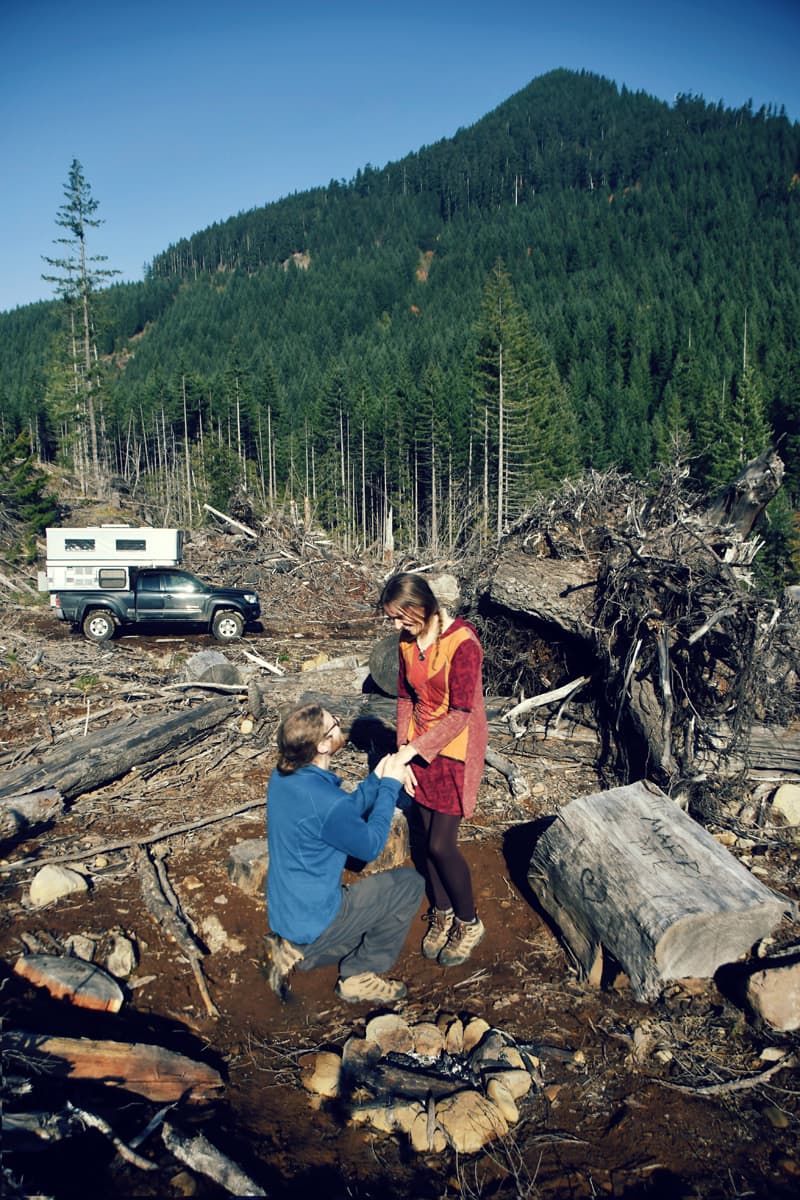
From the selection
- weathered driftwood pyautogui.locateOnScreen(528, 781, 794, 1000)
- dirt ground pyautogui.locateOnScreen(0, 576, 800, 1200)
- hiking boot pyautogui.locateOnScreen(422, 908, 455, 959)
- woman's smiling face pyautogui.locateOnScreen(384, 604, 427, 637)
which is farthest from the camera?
hiking boot pyautogui.locateOnScreen(422, 908, 455, 959)

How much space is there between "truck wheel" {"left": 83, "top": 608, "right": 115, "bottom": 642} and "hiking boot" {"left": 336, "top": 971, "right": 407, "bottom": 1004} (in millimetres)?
11601

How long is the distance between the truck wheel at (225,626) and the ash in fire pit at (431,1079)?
36.9 feet

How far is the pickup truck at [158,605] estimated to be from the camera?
45.1ft

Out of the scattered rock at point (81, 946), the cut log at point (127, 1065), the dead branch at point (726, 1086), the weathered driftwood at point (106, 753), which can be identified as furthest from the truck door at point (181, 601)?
the dead branch at point (726, 1086)

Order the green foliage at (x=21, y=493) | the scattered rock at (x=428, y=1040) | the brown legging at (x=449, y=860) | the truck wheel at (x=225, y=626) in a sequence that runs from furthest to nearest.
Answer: the green foliage at (x=21, y=493) → the truck wheel at (x=225, y=626) → the brown legging at (x=449, y=860) → the scattered rock at (x=428, y=1040)

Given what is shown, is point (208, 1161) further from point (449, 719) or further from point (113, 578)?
point (113, 578)

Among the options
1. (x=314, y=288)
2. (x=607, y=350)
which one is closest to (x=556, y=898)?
(x=607, y=350)

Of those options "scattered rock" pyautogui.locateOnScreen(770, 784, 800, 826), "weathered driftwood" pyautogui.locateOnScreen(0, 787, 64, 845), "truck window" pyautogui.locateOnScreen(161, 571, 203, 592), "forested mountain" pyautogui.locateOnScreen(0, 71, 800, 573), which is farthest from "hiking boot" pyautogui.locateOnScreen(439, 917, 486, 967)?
"truck window" pyautogui.locateOnScreen(161, 571, 203, 592)

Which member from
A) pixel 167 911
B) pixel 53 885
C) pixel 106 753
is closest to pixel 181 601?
pixel 106 753

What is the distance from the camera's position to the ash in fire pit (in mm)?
2744

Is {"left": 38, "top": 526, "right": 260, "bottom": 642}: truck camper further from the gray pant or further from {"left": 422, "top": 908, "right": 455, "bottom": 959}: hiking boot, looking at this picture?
the gray pant

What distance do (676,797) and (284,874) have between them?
3466mm

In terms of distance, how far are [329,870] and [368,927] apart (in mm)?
472

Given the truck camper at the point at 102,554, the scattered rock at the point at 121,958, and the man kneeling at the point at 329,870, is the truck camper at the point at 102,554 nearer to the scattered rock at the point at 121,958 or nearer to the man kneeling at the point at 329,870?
the scattered rock at the point at 121,958
